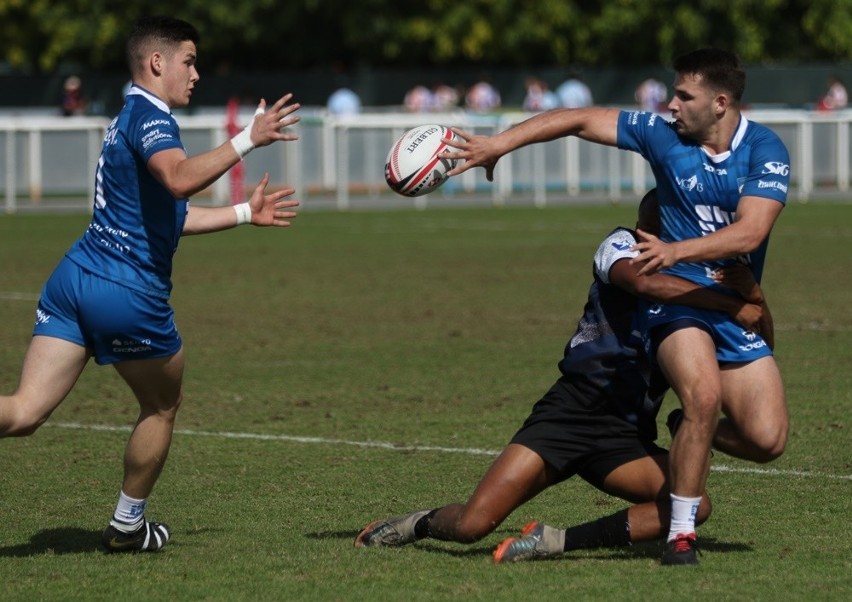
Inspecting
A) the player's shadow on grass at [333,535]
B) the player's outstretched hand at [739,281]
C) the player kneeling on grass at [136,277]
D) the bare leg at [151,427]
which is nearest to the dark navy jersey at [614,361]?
the player's outstretched hand at [739,281]

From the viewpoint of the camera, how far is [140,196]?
6.91m

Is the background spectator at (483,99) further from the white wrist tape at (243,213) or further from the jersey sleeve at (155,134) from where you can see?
the jersey sleeve at (155,134)

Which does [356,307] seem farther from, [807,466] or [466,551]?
[466,551]

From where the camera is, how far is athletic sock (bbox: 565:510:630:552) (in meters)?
6.88

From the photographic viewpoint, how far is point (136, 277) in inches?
271

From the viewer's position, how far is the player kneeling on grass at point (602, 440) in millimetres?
6832

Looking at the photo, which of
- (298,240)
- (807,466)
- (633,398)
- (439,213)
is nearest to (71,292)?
(633,398)

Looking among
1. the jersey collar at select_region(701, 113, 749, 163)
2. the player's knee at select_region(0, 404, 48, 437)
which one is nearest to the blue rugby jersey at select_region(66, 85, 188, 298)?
the player's knee at select_region(0, 404, 48, 437)

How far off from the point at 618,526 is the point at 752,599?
88 centimetres

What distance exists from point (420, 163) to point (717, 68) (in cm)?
146

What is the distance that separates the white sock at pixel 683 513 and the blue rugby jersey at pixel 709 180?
94cm

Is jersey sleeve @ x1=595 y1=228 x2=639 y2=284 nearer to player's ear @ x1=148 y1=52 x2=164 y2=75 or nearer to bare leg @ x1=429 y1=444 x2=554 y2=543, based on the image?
bare leg @ x1=429 y1=444 x2=554 y2=543

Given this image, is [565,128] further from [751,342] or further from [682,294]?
[751,342]

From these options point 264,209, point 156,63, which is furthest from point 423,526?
point 156,63
